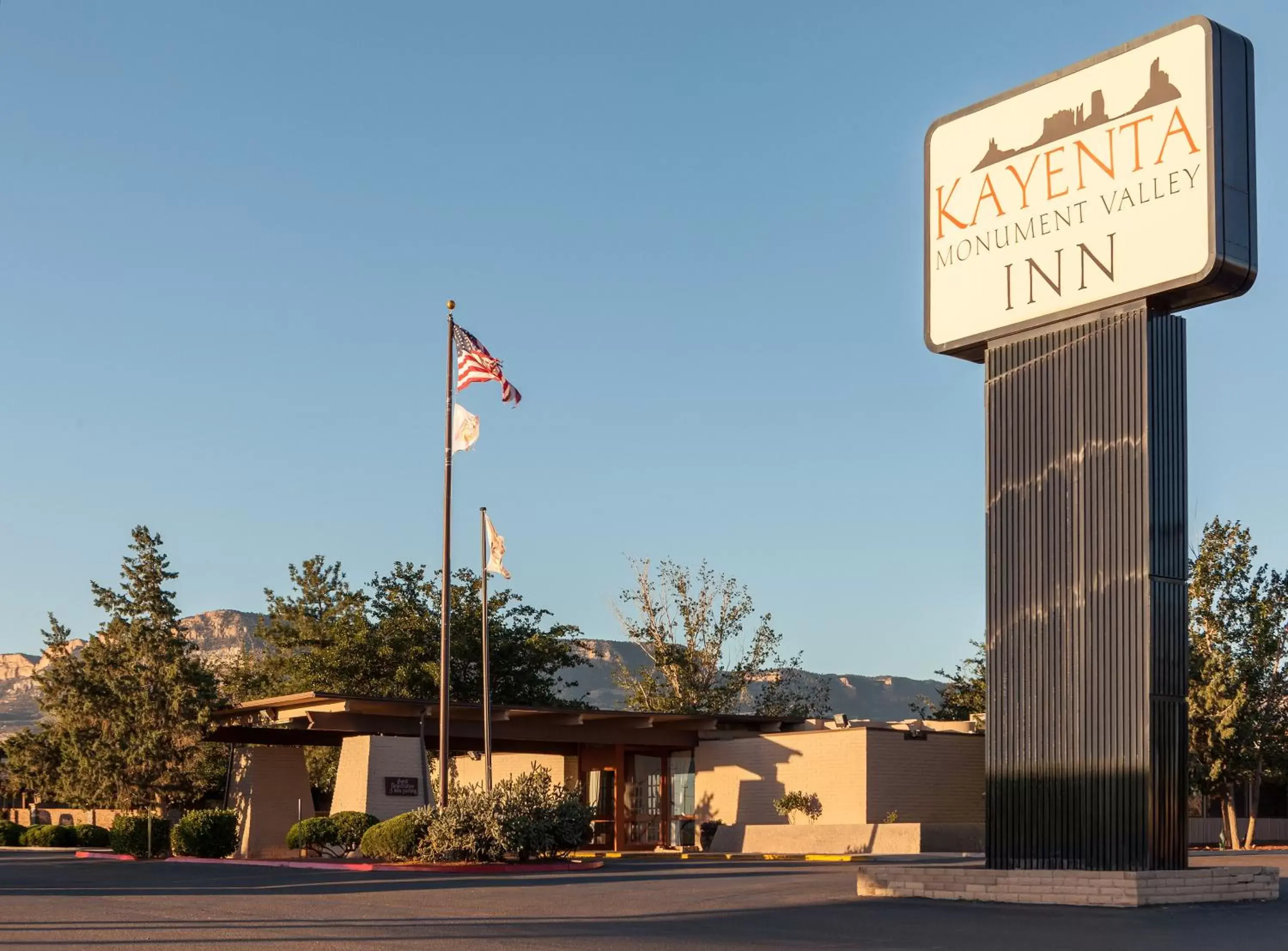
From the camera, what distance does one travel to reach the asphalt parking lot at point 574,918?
574 inches

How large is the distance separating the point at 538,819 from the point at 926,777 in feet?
43.1

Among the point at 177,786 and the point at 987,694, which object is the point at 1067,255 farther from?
the point at 177,786

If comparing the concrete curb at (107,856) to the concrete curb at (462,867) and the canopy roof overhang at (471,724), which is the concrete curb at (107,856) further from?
the concrete curb at (462,867)

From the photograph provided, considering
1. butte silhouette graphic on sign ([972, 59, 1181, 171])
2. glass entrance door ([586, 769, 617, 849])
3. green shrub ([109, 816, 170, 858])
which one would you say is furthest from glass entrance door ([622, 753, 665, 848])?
butte silhouette graphic on sign ([972, 59, 1181, 171])

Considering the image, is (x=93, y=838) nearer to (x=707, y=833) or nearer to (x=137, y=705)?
(x=137, y=705)

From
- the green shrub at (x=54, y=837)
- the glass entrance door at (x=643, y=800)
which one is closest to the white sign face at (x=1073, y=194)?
the glass entrance door at (x=643, y=800)

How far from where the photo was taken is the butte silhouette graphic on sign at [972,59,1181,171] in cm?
2061

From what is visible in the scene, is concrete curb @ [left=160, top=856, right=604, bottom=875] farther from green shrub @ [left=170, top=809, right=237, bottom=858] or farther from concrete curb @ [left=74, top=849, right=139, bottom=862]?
concrete curb @ [left=74, top=849, right=139, bottom=862]

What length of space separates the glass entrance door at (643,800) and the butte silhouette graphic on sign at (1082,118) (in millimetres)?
25340

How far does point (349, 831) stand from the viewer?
33.8m

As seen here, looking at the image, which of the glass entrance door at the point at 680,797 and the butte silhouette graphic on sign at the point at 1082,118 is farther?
the glass entrance door at the point at 680,797

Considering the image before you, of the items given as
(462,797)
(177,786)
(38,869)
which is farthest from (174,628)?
(462,797)

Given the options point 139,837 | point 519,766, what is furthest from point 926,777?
point 139,837

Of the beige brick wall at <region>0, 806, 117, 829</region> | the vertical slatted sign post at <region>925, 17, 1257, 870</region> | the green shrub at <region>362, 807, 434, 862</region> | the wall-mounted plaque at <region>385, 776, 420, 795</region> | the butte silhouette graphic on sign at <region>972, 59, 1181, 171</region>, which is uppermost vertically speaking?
the butte silhouette graphic on sign at <region>972, 59, 1181, 171</region>
